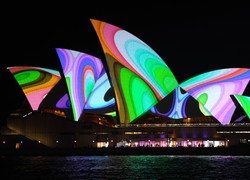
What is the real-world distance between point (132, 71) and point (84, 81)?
5.50 metres

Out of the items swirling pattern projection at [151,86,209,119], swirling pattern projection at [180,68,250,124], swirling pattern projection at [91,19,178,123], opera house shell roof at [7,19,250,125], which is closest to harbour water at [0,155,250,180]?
swirling pattern projection at [91,19,178,123]

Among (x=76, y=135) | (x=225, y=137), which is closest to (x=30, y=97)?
(x=76, y=135)

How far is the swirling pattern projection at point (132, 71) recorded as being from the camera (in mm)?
48688

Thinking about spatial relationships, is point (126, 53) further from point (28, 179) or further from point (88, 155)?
point (28, 179)

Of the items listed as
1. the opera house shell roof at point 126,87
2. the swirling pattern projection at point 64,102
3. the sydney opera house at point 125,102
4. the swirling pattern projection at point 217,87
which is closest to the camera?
the opera house shell roof at point 126,87

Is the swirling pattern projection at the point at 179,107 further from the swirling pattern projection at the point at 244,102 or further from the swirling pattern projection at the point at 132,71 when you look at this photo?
the swirling pattern projection at the point at 244,102

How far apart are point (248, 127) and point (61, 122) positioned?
843 inches

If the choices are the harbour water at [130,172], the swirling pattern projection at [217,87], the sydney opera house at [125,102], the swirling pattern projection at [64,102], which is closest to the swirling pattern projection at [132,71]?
the sydney opera house at [125,102]

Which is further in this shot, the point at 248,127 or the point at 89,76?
the point at 248,127

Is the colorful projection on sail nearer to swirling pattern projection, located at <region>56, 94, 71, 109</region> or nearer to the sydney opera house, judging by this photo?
the sydney opera house

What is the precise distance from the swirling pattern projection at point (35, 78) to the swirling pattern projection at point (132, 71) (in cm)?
800

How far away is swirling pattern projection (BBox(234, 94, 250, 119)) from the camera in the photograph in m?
53.7

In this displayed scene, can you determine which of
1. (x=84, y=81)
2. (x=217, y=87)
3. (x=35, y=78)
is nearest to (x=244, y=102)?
(x=217, y=87)

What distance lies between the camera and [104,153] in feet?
Answer: 177
